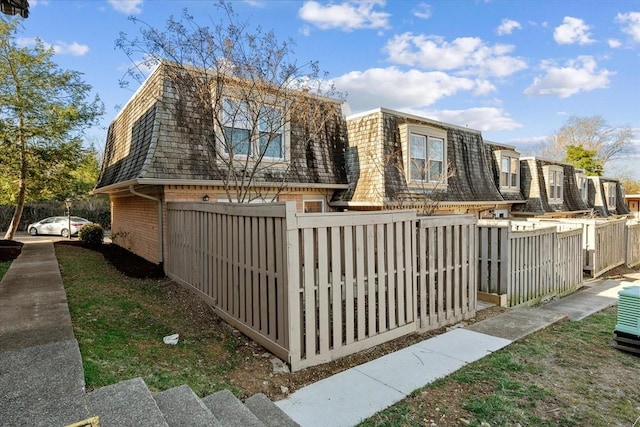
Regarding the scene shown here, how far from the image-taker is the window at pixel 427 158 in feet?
37.9

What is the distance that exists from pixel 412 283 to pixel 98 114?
1475 centimetres

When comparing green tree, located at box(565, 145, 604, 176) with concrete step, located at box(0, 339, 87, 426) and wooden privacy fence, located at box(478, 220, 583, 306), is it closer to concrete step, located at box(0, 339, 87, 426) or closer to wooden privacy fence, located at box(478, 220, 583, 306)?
wooden privacy fence, located at box(478, 220, 583, 306)

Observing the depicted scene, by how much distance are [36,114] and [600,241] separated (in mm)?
20532

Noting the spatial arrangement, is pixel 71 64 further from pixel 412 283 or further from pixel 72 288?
pixel 412 283

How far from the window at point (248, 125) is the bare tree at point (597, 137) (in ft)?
133

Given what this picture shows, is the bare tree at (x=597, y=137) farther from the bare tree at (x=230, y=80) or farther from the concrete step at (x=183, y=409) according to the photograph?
the concrete step at (x=183, y=409)

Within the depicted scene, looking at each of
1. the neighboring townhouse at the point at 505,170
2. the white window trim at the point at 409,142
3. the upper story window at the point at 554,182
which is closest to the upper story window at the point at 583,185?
the upper story window at the point at 554,182

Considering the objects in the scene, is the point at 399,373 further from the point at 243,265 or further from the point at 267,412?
the point at 243,265

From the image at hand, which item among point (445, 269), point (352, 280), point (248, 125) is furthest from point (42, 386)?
point (248, 125)

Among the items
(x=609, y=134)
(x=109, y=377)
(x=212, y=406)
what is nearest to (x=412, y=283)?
(x=212, y=406)

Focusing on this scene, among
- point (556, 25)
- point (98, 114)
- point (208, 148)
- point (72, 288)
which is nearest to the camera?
point (72, 288)

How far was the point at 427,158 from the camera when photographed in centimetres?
1196

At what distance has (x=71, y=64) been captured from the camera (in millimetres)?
13117

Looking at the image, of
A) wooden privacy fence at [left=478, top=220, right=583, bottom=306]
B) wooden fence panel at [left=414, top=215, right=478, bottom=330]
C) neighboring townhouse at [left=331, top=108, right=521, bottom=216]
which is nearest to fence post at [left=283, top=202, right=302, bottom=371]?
wooden fence panel at [left=414, top=215, right=478, bottom=330]
